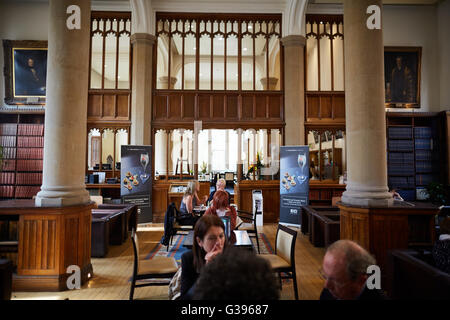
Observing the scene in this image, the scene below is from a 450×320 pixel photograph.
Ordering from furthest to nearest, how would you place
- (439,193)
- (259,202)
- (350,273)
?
(439,193) < (259,202) < (350,273)

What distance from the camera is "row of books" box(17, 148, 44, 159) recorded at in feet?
26.3

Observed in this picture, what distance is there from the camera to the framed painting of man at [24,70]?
824cm

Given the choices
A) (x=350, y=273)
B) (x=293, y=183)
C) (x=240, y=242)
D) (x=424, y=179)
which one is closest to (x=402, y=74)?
(x=424, y=179)

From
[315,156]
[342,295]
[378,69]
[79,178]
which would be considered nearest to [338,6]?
[315,156]

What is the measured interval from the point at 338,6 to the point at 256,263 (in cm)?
945

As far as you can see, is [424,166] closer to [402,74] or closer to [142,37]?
[402,74]

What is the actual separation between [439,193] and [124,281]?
8253mm

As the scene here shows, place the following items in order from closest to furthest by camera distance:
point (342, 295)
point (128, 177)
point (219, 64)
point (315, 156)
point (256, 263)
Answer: point (256, 263), point (342, 295), point (128, 177), point (315, 156), point (219, 64)

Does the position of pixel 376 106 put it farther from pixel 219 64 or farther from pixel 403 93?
pixel 219 64

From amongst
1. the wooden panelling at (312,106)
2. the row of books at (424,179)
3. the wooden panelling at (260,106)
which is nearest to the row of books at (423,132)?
the row of books at (424,179)

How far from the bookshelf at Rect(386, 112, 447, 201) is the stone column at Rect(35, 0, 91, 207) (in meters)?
8.12

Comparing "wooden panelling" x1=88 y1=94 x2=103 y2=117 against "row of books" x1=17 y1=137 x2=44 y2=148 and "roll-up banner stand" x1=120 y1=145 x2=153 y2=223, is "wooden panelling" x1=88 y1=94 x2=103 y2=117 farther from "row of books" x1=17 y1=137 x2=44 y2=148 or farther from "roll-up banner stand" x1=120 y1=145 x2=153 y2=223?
"roll-up banner stand" x1=120 y1=145 x2=153 y2=223

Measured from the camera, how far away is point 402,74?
8.33 m

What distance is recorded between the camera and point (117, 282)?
11.7ft
